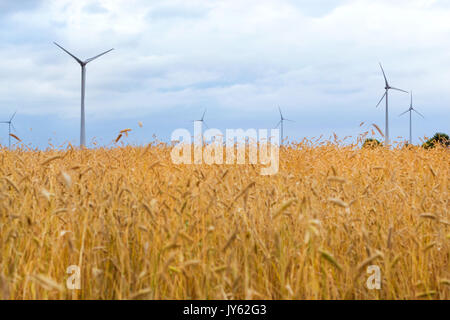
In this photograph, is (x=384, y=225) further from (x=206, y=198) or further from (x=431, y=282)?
(x=206, y=198)

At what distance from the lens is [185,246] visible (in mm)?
3605

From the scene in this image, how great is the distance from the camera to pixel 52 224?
14.4ft
